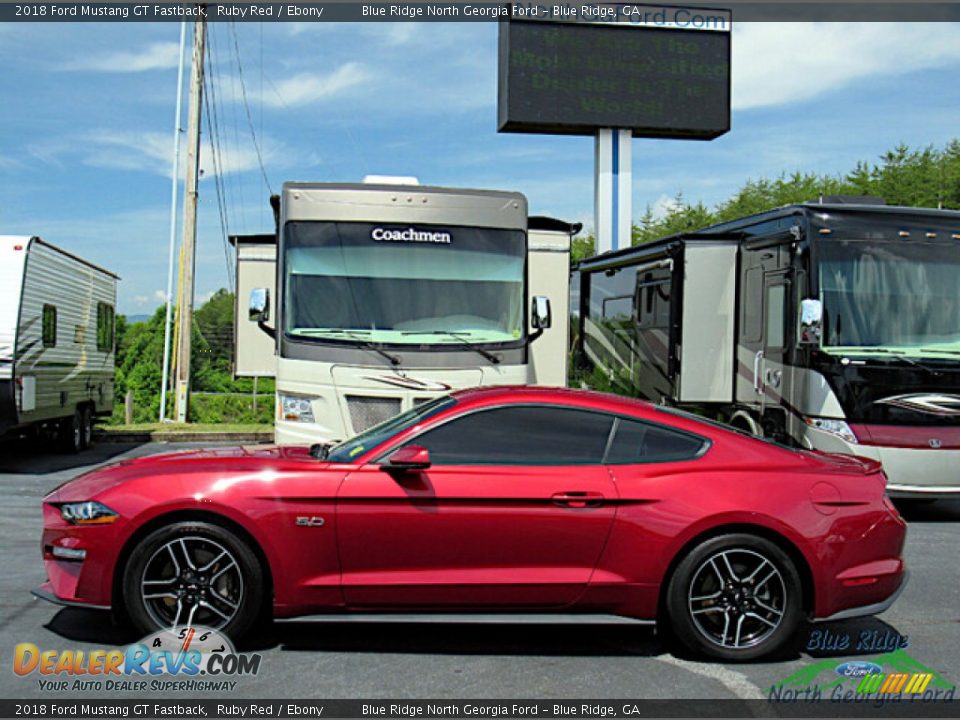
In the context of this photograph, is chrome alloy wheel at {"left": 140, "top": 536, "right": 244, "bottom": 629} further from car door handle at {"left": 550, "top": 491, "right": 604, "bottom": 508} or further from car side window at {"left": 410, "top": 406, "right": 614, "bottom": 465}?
car door handle at {"left": 550, "top": 491, "right": 604, "bottom": 508}

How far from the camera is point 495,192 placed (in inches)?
449

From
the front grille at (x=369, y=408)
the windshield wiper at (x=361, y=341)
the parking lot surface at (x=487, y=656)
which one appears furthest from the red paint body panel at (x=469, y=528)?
the windshield wiper at (x=361, y=341)

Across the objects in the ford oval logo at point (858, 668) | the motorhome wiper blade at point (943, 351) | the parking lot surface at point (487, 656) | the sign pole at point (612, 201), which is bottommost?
the ford oval logo at point (858, 668)

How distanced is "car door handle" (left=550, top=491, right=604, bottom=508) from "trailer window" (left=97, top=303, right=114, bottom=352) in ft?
48.5

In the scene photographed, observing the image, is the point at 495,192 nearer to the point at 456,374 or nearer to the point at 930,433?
the point at 456,374

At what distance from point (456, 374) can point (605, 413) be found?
4714 millimetres

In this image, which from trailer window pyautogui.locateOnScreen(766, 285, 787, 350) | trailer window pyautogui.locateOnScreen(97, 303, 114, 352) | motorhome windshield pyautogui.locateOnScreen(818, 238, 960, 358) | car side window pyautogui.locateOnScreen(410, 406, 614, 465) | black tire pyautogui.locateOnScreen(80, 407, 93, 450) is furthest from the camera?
trailer window pyautogui.locateOnScreen(97, 303, 114, 352)

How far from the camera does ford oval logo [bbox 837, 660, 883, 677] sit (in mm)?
5609

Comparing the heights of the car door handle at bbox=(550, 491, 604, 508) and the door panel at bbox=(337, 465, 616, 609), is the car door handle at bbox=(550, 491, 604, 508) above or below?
above

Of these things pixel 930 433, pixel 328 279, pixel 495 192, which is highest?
pixel 495 192

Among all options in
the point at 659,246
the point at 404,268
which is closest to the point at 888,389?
the point at 659,246

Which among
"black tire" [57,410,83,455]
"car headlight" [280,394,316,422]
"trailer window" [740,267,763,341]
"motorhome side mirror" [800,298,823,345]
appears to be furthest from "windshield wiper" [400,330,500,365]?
"black tire" [57,410,83,455]

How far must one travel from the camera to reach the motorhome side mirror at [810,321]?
10.6 metres

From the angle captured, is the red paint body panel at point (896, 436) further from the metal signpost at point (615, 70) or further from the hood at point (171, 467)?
the metal signpost at point (615, 70)
